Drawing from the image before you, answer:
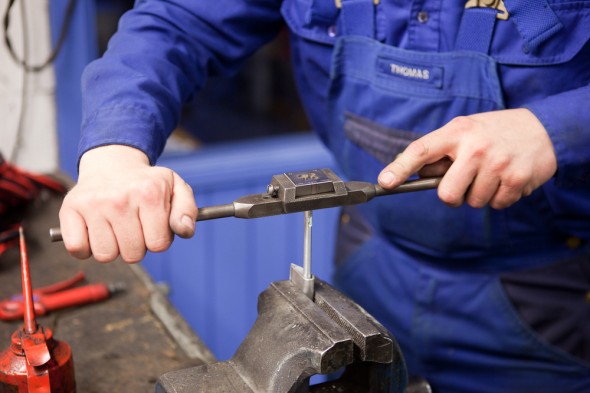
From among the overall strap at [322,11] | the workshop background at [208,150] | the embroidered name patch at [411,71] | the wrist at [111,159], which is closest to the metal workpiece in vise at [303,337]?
the wrist at [111,159]

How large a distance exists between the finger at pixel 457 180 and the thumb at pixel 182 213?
0.92 ft

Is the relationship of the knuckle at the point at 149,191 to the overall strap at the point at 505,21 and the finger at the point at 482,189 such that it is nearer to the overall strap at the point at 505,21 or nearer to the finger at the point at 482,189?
the finger at the point at 482,189

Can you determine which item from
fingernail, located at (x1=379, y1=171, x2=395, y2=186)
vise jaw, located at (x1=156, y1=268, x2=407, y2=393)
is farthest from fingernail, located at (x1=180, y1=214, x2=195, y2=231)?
fingernail, located at (x1=379, y1=171, x2=395, y2=186)

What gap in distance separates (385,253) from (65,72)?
870 mm

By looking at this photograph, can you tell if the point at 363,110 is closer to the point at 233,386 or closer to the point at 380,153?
the point at 380,153

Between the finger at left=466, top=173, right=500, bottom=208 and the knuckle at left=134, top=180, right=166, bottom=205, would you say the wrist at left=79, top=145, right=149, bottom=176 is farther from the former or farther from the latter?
the finger at left=466, top=173, right=500, bottom=208

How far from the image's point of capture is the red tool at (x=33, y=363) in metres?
0.78

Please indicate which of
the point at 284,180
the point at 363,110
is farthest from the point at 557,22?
the point at 284,180

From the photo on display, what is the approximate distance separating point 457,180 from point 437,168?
0.06 metres

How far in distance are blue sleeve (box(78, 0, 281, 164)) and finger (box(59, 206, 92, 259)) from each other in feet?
0.43

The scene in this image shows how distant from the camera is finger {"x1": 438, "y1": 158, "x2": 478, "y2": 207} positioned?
32.2 inches

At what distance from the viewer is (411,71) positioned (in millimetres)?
1021

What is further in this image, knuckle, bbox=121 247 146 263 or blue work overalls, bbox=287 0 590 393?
blue work overalls, bbox=287 0 590 393

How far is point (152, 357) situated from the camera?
0.98 metres
